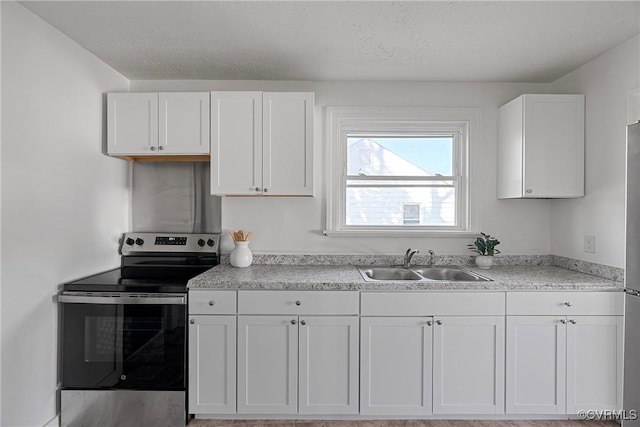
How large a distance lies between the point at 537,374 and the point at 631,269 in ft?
3.11

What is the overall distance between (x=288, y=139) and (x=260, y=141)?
0.64ft

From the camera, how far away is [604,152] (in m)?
2.35

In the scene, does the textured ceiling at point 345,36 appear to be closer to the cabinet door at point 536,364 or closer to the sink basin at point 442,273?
the sink basin at point 442,273

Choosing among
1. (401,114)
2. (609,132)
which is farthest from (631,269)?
(401,114)

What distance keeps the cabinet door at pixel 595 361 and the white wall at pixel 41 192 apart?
307 centimetres

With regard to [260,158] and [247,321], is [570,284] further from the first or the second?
[260,158]

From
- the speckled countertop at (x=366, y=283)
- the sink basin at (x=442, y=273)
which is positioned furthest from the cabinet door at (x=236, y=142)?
the sink basin at (x=442, y=273)

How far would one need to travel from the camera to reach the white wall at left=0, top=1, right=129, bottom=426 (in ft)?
Answer: 5.82

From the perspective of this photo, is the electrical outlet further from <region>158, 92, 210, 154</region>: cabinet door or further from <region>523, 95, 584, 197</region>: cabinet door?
<region>158, 92, 210, 154</region>: cabinet door

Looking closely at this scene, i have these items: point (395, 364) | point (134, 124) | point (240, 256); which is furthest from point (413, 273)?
point (134, 124)

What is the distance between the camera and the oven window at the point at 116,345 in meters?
2.10

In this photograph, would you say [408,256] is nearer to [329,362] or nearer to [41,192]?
[329,362]

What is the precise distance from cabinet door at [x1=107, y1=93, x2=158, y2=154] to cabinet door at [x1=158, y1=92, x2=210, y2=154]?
6 cm

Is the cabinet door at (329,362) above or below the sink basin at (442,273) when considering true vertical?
below
